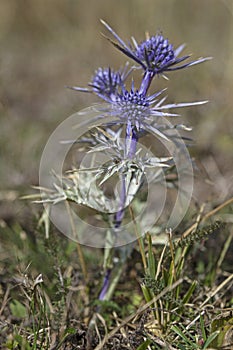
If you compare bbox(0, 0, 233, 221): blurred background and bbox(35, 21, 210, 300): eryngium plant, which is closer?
bbox(35, 21, 210, 300): eryngium plant

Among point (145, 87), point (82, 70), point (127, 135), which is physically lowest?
point (127, 135)

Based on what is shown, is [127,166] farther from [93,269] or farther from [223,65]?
[223,65]

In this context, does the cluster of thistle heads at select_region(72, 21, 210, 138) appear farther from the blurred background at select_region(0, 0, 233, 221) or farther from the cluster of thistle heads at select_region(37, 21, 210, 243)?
Answer: the blurred background at select_region(0, 0, 233, 221)

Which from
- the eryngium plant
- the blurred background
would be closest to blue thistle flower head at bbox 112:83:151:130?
the eryngium plant

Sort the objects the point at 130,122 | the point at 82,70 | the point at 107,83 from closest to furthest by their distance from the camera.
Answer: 1. the point at 130,122
2. the point at 107,83
3. the point at 82,70

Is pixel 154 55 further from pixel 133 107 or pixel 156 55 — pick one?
pixel 133 107

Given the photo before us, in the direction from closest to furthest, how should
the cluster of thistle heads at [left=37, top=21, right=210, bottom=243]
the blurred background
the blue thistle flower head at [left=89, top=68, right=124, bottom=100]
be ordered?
1. the cluster of thistle heads at [left=37, top=21, right=210, bottom=243]
2. the blue thistle flower head at [left=89, top=68, right=124, bottom=100]
3. the blurred background

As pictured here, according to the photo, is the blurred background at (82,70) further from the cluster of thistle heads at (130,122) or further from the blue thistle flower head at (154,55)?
the blue thistle flower head at (154,55)

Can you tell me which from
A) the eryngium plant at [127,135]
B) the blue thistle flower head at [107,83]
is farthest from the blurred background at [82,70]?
the blue thistle flower head at [107,83]

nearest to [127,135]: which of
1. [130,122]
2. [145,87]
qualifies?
[130,122]

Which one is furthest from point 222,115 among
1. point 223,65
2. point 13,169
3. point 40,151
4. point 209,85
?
point 13,169
